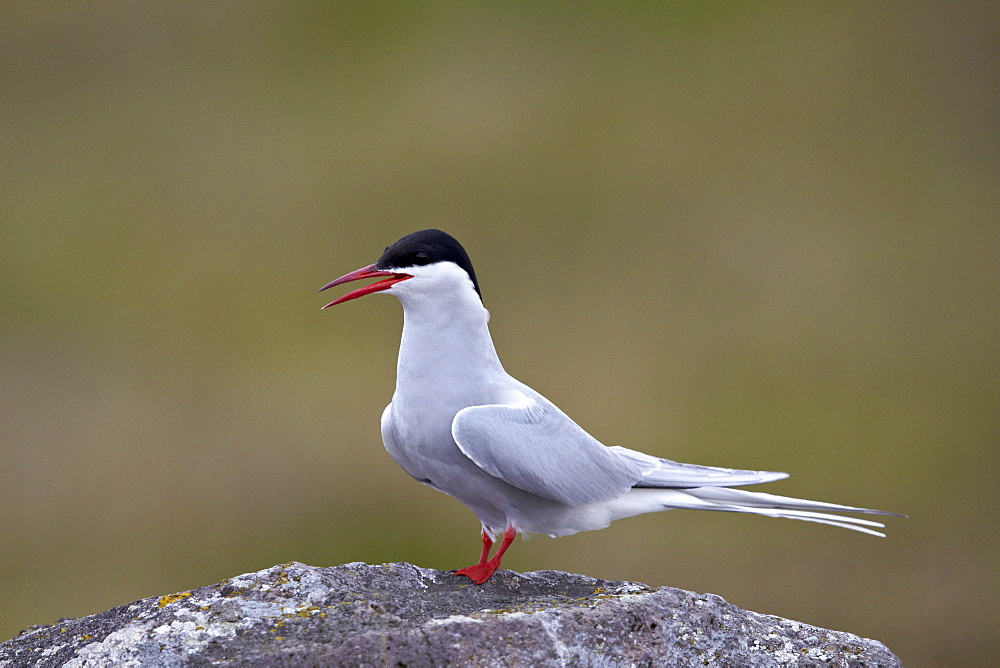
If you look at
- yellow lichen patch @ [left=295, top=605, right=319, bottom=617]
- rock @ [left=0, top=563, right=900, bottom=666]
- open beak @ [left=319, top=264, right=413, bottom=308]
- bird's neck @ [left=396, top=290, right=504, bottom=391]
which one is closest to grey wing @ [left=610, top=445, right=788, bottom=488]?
rock @ [left=0, top=563, right=900, bottom=666]

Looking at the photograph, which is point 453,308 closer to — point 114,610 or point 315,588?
point 315,588

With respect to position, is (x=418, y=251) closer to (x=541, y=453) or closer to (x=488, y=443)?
(x=488, y=443)

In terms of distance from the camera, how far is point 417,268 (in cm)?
433

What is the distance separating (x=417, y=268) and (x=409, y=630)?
65.5 inches

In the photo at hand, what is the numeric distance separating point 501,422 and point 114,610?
1.82 meters

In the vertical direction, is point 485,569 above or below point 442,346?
below

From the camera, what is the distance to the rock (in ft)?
11.1

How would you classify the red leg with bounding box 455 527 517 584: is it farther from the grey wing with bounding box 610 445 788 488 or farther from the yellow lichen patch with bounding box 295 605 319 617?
the yellow lichen patch with bounding box 295 605 319 617

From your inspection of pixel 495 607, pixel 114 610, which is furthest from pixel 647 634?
pixel 114 610

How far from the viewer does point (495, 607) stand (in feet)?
12.5

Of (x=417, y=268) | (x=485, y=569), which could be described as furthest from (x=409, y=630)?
(x=417, y=268)

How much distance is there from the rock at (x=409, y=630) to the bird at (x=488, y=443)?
1.59 feet

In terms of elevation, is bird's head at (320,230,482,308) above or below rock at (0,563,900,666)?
above

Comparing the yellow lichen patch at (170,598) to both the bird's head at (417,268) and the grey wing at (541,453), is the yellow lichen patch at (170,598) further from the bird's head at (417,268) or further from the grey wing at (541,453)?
the bird's head at (417,268)
